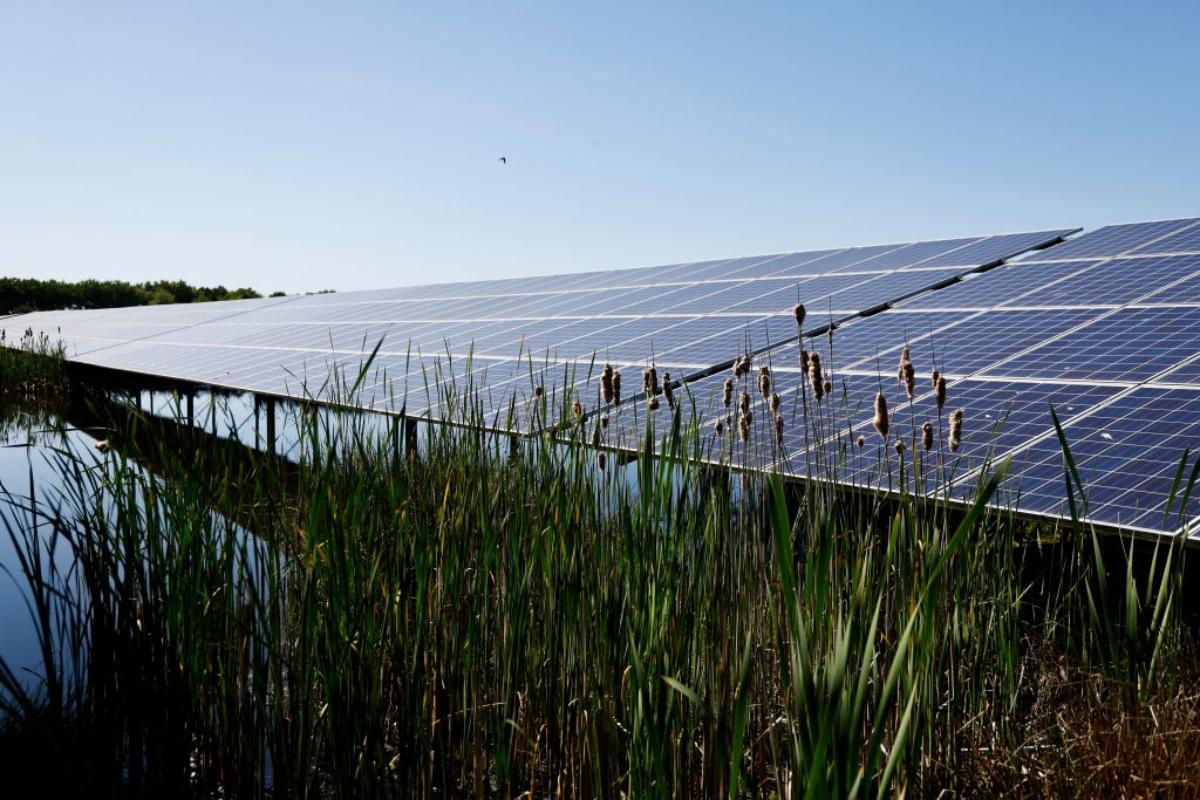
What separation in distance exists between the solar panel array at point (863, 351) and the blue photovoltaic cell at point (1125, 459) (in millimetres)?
13

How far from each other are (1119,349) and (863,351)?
146cm

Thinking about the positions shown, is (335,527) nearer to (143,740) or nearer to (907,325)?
(143,740)

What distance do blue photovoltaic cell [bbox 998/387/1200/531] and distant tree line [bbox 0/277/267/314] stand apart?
38.0 meters

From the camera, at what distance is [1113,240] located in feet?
29.5

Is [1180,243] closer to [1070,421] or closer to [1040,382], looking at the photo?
[1040,382]

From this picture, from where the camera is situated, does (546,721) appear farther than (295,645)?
No

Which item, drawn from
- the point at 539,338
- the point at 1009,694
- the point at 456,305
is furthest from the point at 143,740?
the point at 456,305

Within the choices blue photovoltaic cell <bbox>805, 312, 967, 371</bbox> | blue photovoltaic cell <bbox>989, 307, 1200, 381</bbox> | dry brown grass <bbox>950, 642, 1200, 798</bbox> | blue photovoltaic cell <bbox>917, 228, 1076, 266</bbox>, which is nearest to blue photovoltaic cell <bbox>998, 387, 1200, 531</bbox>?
blue photovoltaic cell <bbox>989, 307, 1200, 381</bbox>

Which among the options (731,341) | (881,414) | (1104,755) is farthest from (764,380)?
(731,341)

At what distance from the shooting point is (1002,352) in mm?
5980

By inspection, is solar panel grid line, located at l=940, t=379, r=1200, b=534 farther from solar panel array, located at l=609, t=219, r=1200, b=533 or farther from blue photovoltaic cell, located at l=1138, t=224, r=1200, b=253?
blue photovoltaic cell, located at l=1138, t=224, r=1200, b=253

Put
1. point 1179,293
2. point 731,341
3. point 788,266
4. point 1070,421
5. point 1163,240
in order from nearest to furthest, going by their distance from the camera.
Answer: point 1070,421, point 1179,293, point 731,341, point 1163,240, point 788,266

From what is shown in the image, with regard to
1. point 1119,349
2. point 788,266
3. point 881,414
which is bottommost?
point 1119,349

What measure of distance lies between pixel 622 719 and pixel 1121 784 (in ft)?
3.77
